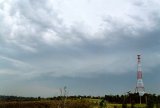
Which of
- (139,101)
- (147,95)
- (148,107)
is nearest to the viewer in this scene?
(148,107)

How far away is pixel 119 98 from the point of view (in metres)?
100

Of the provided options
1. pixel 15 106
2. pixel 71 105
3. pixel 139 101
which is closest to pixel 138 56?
pixel 71 105

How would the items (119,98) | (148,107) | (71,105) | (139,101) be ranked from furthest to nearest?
(119,98) < (139,101) < (71,105) < (148,107)

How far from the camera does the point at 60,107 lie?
242 ft

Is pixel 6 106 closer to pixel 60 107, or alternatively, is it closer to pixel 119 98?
pixel 60 107

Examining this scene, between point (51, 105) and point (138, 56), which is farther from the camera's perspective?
point (51, 105)

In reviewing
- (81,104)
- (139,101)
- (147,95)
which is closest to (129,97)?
(139,101)

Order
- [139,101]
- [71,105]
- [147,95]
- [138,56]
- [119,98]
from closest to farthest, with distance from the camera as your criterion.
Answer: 1. [138,56]
2. [71,105]
3. [147,95]
4. [139,101]
5. [119,98]

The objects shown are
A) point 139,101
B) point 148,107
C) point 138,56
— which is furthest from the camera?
point 139,101

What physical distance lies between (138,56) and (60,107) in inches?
752

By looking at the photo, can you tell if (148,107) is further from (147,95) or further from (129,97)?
(129,97)

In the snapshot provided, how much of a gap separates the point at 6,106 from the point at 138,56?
30745 millimetres

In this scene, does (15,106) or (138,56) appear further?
(15,106)

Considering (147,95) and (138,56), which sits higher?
(138,56)
